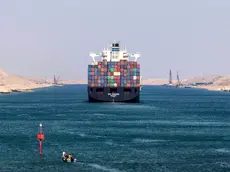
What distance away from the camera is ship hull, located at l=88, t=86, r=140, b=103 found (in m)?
195

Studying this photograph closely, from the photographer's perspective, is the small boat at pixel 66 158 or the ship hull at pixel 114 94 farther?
the ship hull at pixel 114 94

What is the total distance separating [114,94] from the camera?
196 meters

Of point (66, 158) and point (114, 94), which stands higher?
point (114, 94)

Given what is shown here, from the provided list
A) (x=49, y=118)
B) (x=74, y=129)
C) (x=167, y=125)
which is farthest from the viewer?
(x=49, y=118)

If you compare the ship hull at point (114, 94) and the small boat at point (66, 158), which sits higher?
the ship hull at point (114, 94)

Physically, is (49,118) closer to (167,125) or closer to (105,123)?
(105,123)

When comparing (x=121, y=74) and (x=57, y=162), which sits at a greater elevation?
(x=121, y=74)

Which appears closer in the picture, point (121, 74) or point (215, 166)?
point (215, 166)

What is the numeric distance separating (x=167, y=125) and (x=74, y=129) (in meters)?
21.1

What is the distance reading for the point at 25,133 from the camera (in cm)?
10669

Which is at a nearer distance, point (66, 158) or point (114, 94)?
point (66, 158)

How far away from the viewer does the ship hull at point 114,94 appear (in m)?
195

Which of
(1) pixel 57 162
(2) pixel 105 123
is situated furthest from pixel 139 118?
(1) pixel 57 162

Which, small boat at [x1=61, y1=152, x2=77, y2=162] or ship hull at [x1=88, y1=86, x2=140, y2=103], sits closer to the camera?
small boat at [x1=61, y1=152, x2=77, y2=162]
